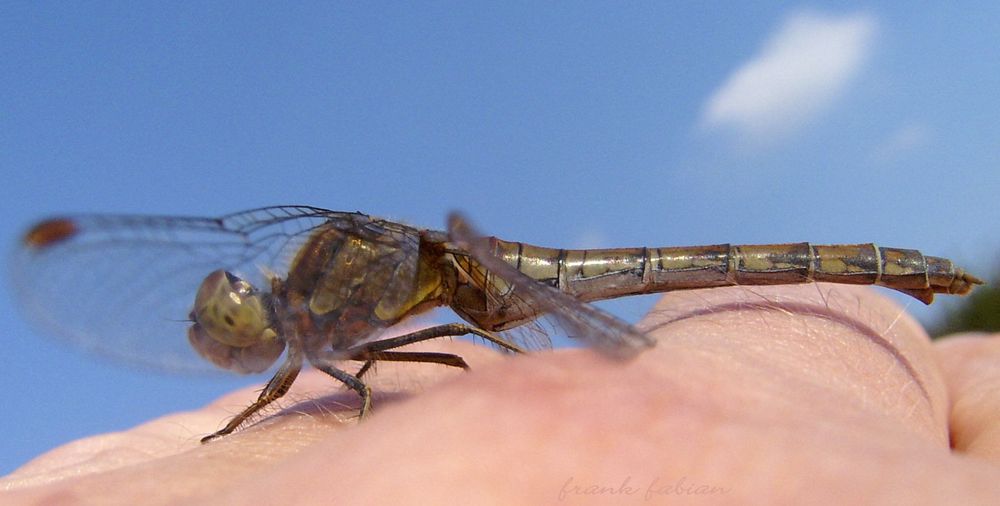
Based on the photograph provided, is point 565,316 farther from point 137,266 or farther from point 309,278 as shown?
point 137,266

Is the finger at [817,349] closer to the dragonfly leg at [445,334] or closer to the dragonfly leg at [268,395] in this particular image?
the dragonfly leg at [445,334]

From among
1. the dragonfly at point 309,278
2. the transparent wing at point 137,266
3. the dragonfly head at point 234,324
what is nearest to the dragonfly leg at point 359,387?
the dragonfly at point 309,278

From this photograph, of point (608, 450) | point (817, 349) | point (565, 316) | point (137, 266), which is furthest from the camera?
point (137, 266)

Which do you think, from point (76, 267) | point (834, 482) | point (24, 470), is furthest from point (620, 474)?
point (24, 470)

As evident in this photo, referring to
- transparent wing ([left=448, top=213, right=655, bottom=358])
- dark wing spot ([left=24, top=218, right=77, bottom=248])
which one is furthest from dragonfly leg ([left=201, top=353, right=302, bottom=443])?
dark wing spot ([left=24, top=218, right=77, bottom=248])

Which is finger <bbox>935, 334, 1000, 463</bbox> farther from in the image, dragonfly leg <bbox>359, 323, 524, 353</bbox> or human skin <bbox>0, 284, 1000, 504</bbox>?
dragonfly leg <bbox>359, 323, 524, 353</bbox>

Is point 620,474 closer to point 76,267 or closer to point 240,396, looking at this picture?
point 76,267

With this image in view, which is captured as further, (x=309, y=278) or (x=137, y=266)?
(x=137, y=266)

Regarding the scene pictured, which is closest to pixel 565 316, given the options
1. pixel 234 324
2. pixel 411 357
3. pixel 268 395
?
pixel 411 357
